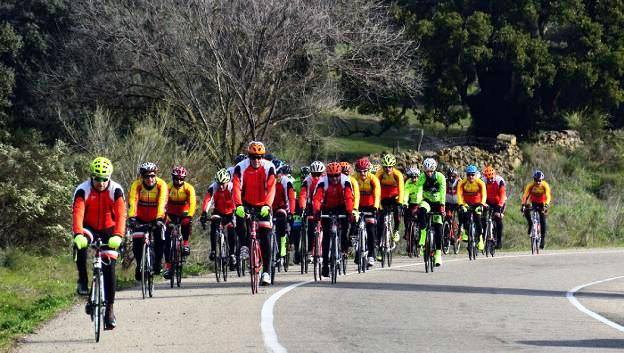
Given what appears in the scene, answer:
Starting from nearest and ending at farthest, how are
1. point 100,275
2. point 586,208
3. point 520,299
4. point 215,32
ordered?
point 100,275 → point 520,299 → point 215,32 → point 586,208

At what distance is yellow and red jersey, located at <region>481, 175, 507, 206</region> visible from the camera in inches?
1145

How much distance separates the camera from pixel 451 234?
29.1m

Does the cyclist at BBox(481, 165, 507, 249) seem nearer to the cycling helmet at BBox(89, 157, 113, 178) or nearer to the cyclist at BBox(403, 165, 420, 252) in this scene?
the cyclist at BBox(403, 165, 420, 252)

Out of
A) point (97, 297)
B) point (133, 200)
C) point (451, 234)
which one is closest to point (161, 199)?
point (133, 200)

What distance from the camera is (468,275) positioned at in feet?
71.7

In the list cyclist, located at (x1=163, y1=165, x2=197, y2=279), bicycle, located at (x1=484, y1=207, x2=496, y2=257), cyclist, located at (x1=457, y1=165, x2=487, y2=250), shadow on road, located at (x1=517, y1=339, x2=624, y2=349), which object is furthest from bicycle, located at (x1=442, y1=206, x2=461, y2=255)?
shadow on road, located at (x1=517, y1=339, x2=624, y2=349)

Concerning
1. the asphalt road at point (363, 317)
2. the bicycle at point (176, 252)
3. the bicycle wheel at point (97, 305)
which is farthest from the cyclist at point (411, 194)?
the bicycle wheel at point (97, 305)

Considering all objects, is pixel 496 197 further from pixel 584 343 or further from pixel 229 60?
pixel 584 343

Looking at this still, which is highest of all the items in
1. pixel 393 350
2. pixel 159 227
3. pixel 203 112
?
pixel 203 112

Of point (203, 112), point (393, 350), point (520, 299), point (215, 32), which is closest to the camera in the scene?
point (393, 350)

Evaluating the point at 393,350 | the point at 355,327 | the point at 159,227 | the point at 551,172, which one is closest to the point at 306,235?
the point at 159,227

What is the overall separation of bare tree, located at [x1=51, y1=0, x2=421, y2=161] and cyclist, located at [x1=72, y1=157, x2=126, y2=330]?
64.4 ft

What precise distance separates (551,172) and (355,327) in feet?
109

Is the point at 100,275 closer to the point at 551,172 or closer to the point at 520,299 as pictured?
the point at 520,299
